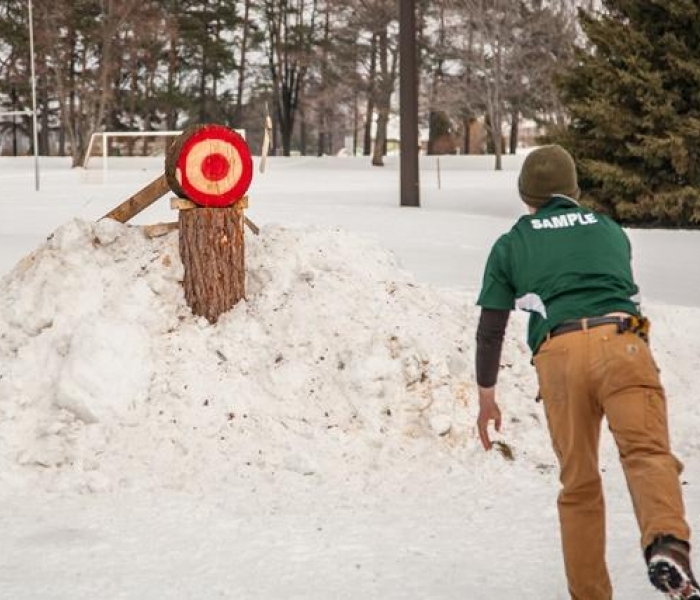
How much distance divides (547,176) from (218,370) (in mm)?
3130

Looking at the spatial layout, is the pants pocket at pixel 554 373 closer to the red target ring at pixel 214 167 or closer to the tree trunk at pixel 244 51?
the red target ring at pixel 214 167

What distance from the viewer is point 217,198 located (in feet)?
20.9

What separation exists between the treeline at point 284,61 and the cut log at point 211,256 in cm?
3131

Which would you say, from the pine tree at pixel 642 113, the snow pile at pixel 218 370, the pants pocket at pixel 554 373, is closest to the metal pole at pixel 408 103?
the pine tree at pixel 642 113

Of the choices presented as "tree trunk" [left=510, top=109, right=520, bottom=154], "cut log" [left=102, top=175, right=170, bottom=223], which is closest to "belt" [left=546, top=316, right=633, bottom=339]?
"cut log" [left=102, top=175, right=170, bottom=223]

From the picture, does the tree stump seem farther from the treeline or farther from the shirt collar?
the treeline

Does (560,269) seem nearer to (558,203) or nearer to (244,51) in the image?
(558,203)

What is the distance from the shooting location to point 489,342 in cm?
353

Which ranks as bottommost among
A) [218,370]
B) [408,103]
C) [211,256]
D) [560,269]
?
[218,370]

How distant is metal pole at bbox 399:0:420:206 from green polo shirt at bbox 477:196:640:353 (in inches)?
661

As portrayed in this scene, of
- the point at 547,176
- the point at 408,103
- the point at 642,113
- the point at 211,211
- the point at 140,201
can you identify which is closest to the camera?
the point at 547,176

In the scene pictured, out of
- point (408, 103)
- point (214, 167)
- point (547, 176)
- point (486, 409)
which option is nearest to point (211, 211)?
point (214, 167)

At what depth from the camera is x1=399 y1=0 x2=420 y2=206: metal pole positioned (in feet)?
66.0

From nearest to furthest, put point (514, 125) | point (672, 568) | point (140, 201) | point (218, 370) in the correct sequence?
point (672, 568) → point (218, 370) → point (140, 201) → point (514, 125)
